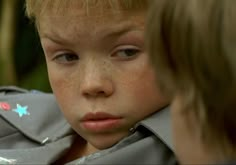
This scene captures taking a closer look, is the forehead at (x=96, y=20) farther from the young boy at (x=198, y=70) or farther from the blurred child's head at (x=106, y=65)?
the young boy at (x=198, y=70)

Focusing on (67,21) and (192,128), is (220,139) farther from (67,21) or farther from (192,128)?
(67,21)

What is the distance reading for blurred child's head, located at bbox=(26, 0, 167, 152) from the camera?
4.16 ft

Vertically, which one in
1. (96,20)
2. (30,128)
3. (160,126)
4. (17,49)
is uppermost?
(96,20)

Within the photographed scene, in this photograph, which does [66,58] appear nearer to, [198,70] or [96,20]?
[96,20]

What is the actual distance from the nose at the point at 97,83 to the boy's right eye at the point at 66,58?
0.18ft

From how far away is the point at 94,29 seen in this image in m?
1.27

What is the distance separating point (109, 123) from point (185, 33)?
34 cm

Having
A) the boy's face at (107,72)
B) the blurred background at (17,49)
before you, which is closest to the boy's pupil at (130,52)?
the boy's face at (107,72)

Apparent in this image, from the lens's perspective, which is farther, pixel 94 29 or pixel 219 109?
pixel 94 29

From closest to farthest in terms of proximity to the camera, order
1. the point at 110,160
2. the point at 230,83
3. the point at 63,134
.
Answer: the point at 230,83
the point at 110,160
the point at 63,134

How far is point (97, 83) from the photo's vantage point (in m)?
1.25

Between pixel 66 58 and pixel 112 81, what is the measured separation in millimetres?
101

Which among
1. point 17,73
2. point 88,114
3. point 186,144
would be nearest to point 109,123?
point 88,114

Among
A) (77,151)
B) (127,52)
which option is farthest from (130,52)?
(77,151)
